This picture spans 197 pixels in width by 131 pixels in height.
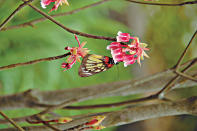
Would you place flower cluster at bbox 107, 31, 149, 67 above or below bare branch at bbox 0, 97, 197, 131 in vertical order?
above

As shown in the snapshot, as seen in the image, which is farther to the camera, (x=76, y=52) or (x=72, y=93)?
(x=72, y=93)

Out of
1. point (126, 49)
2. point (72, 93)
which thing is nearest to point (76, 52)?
point (126, 49)

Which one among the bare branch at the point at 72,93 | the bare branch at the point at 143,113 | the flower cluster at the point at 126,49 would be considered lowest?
→ the bare branch at the point at 143,113

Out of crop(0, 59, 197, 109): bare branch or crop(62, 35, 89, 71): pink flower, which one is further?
crop(0, 59, 197, 109): bare branch

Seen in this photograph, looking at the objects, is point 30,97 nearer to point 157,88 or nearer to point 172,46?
point 157,88

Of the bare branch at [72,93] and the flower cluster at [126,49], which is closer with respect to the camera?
the flower cluster at [126,49]

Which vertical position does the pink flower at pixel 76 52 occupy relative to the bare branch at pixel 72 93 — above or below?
below

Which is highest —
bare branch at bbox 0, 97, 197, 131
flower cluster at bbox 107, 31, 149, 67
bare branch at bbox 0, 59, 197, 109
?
bare branch at bbox 0, 59, 197, 109

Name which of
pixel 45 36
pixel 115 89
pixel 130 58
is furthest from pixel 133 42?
pixel 45 36

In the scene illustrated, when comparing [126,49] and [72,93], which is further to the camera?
[72,93]

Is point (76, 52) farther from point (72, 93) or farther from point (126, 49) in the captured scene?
point (72, 93)
